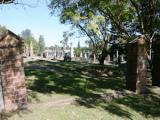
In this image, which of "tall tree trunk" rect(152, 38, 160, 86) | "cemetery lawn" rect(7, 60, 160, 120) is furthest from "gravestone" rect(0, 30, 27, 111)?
"tall tree trunk" rect(152, 38, 160, 86)

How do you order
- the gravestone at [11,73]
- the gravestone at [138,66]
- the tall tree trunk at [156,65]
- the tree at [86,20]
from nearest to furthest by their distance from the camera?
1. the gravestone at [11,73]
2. the gravestone at [138,66]
3. the tall tree trunk at [156,65]
4. the tree at [86,20]

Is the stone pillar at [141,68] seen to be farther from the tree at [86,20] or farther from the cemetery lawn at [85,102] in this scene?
the tree at [86,20]

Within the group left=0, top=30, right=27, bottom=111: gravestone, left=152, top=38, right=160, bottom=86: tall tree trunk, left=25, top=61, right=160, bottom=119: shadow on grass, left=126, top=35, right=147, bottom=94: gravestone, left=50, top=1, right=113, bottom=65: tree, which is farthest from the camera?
left=50, top=1, right=113, bottom=65: tree

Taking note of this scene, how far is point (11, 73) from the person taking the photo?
10.7 m

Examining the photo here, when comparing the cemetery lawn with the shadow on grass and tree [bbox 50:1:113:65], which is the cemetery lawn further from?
tree [bbox 50:1:113:65]

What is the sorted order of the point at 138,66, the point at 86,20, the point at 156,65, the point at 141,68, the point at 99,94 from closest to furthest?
the point at 99,94 < the point at 138,66 < the point at 141,68 < the point at 156,65 < the point at 86,20

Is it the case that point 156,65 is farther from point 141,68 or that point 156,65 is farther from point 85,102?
point 85,102

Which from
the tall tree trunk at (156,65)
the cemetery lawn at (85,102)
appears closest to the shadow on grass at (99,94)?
the cemetery lawn at (85,102)

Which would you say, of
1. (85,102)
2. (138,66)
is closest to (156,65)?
(138,66)

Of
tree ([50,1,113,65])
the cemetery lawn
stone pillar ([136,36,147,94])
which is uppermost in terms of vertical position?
tree ([50,1,113,65])

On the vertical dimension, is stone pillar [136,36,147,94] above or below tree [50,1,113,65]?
below

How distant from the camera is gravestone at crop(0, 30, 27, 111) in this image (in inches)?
414

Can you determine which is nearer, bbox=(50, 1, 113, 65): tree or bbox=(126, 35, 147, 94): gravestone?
bbox=(126, 35, 147, 94): gravestone

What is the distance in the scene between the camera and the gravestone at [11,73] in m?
10.5
